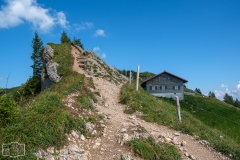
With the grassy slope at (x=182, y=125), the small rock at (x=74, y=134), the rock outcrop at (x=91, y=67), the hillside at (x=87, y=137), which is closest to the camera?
the hillside at (x=87, y=137)

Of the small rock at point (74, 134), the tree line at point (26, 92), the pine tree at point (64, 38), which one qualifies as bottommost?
the small rock at point (74, 134)

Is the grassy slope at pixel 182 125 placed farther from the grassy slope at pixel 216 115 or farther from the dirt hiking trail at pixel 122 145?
the grassy slope at pixel 216 115

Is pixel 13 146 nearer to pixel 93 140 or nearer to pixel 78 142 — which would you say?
pixel 78 142

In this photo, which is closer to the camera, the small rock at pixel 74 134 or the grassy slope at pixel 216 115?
Result: the small rock at pixel 74 134

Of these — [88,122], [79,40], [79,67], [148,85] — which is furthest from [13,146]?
[79,40]

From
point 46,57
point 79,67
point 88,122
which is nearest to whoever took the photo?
point 88,122

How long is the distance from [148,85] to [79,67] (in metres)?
27.4

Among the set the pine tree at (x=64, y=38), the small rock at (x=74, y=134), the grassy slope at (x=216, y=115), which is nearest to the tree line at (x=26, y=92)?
the pine tree at (x=64, y=38)

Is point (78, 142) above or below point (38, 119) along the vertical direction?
below

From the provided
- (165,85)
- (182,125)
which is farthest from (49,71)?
(165,85)

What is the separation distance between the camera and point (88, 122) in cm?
959

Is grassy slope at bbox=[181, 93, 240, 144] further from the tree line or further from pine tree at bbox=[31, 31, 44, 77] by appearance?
pine tree at bbox=[31, 31, 44, 77]

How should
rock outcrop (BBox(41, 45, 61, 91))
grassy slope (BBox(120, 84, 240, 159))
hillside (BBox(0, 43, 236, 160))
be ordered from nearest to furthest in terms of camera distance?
hillside (BBox(0, 43, 236, 160)), grassy slope (BBox(120, 84, 240, 159)), rock outcrop (BBox(41, 45, 61, 91))

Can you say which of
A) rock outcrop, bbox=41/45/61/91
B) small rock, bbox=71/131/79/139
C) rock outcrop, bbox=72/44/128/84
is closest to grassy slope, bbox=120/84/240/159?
A: small rock, bbox=71/131/79/139
